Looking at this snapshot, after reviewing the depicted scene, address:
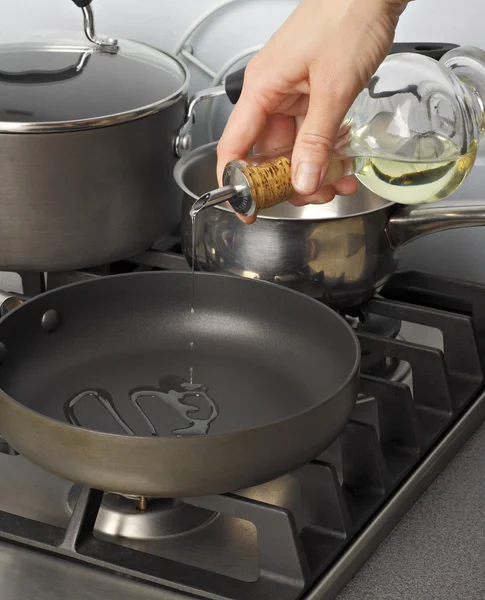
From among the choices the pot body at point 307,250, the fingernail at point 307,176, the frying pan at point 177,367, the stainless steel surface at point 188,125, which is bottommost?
the frying pan at point 177,367

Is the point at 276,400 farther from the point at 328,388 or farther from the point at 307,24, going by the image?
the point at 307,24

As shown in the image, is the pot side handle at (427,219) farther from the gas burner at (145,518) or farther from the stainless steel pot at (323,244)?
the gas burner at (145,518)

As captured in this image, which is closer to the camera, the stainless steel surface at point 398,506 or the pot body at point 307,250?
the stainless steel surface at point 398,506

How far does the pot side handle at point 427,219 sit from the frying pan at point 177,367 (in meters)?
0.14

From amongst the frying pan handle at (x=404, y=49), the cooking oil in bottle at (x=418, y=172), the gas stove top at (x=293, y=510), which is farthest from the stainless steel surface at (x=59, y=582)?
the frying pan handle at (x=404, y=49)

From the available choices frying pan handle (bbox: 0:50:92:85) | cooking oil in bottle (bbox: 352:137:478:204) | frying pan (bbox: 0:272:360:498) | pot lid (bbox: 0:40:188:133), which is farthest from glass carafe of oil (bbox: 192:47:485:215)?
frying pan handle (bbox: 0:50:92:85)

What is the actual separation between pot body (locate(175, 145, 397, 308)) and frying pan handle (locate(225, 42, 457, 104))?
0.12 m

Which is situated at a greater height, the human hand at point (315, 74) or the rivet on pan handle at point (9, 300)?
the human hand at point (315, 74)

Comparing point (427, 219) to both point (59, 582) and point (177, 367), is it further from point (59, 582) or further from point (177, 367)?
point (59, 582)

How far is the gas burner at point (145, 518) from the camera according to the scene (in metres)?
0.76

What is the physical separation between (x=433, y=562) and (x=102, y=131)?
52 centimetres

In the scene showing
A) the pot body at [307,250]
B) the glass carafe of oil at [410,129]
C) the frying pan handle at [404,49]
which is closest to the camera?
the glass carafe of oil at [410,129]

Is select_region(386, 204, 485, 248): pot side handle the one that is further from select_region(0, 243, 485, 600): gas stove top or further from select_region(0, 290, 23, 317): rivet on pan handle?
select_region(0, 290, 23, 317): rivet on pan handle

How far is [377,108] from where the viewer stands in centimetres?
81
